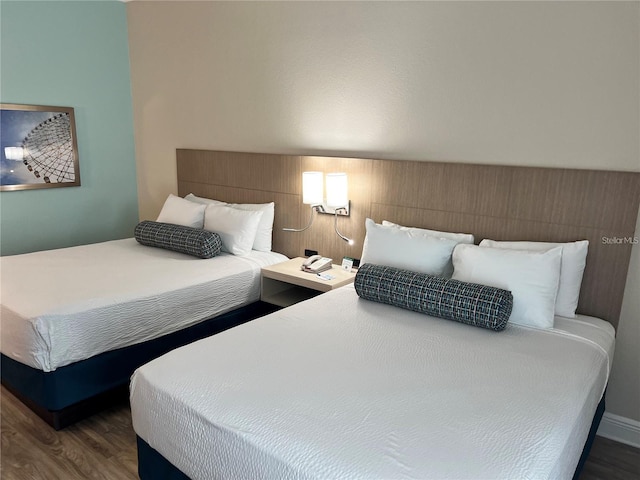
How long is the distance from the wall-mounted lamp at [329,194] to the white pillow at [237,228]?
404 mm

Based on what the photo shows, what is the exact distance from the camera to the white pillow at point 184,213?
3471 mm

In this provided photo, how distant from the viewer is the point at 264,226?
3416mm

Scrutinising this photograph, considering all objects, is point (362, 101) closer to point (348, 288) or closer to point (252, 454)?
point (348, 288)

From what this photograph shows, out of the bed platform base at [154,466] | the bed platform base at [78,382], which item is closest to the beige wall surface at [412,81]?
the bed platform base at [154,466]

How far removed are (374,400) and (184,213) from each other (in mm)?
2415

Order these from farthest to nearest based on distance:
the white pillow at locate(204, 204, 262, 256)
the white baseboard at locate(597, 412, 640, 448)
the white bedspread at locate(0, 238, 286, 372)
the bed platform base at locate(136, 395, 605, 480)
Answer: the white pillow at locate(204, 204, 262, 256), the white baseboard at locate(597, 412, 640, 448), the white bedspread at locate(0, 238, 286, 372), the bed platform base at locate(136, 395, 605, 480)

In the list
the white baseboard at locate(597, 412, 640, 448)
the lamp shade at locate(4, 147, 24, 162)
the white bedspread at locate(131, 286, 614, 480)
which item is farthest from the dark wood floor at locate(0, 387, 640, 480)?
Answer: the lamp shade at locate(4, 147, 24, 162)

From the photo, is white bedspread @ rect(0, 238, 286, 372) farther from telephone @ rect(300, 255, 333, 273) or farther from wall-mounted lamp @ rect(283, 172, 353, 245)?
wall-mounted lamp @ rect(283, 172, 353, 245)

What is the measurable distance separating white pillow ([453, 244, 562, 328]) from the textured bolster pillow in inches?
67.3

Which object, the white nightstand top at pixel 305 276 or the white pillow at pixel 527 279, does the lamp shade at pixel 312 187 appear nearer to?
the white nightstand top at pixel 305 276

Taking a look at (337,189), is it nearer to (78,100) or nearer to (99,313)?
(99,313)

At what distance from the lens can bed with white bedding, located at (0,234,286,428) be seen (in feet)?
7.36

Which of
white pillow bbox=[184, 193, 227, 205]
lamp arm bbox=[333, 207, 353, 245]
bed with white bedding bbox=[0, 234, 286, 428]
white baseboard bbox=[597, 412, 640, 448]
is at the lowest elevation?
white baseboard bbox=[597, 412, 640, 448]

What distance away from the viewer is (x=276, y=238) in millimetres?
3545
